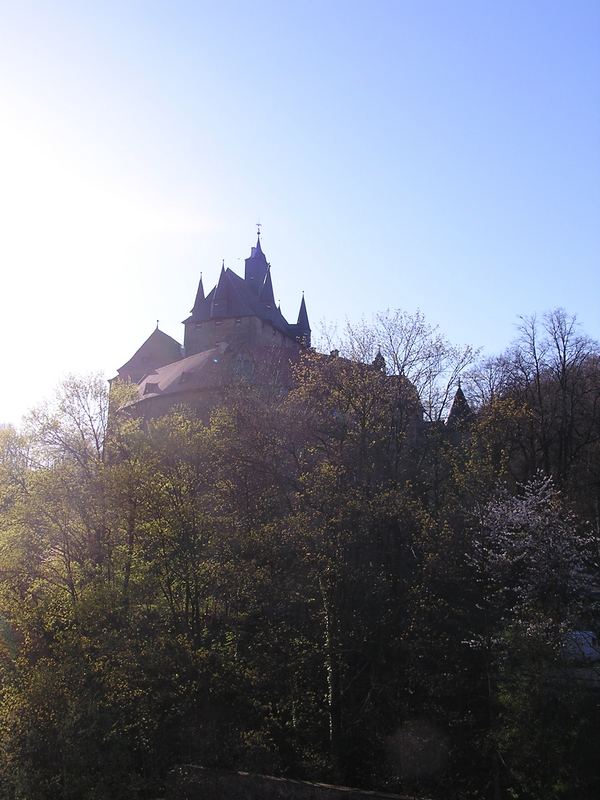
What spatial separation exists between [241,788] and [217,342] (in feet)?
125

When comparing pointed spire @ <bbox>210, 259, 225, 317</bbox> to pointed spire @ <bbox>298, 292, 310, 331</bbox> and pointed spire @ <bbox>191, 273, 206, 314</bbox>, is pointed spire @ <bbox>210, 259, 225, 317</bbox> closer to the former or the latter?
pointed spire @ <bbox>191, 273, 206, 314</bbox>

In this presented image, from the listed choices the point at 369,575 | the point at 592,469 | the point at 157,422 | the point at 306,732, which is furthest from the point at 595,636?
the point at 592,469

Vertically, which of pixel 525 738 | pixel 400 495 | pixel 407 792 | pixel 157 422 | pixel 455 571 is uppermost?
pixel 157 422

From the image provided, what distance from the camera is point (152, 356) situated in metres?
57.5

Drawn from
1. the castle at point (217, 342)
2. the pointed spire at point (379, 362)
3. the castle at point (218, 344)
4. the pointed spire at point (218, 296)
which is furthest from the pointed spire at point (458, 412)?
the pointed spire at point (218, 296)

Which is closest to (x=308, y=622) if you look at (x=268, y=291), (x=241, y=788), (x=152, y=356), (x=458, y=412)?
(x=241, y=788)

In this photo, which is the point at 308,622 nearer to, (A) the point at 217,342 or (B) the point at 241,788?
Result: (B) the point at 241,788

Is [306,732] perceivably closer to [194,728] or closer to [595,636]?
[194,728]

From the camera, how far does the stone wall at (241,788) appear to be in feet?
42.3

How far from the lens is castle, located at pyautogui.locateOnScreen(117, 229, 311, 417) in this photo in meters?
42.7

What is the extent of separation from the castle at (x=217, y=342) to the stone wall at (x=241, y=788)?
25042 millimetres

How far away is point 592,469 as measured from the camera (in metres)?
31.1

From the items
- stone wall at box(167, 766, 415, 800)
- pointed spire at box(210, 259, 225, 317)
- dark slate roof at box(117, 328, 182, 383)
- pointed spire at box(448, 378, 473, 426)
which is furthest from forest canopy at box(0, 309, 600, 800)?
dark slate roof at box(117, 328, 182, 383)

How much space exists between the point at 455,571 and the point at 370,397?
5.04 m
